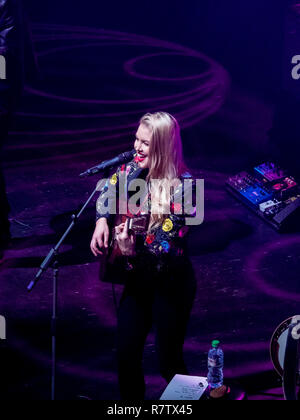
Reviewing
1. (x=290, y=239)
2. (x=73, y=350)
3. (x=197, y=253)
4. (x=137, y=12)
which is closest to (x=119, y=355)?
(x=73, y=350)

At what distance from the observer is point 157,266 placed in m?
3.67

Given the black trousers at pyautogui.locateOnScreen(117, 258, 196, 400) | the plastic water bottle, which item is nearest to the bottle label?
the plastic water bottle

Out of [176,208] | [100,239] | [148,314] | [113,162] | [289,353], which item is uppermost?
[113,162]

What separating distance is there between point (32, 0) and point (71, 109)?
4301 millimetres

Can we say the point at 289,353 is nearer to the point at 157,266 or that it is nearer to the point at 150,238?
the point at 157,266

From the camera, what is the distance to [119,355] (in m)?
3.71

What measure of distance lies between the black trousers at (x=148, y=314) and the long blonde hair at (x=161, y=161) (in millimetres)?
298

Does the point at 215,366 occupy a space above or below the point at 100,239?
below

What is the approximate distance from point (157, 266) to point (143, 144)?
0.66m

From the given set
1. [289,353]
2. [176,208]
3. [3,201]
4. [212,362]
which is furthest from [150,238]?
[3,201]

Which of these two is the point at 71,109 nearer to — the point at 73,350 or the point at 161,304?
the point at 73,350

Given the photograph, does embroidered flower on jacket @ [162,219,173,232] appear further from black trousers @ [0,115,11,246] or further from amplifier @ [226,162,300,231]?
amplifier @ [226,162,300,231]

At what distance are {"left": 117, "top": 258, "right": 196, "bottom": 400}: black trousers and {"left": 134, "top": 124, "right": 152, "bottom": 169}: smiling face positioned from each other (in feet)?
1.88

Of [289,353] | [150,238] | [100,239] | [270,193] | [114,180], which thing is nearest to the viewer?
[289,353]
